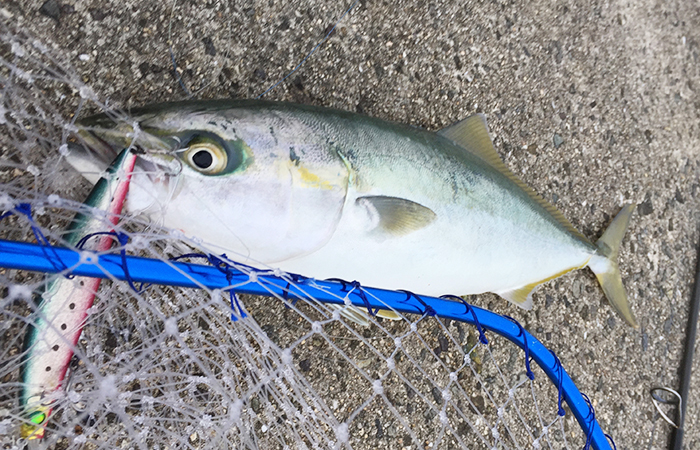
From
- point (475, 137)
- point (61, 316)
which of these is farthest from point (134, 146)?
point (475, 137)

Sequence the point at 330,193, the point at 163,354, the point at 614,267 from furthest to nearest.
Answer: the point at 614,267, the point at 163,354, the point at 330,193

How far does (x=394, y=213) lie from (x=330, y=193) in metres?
0.18

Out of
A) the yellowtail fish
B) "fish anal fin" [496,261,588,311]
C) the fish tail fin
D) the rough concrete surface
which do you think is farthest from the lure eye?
the fish tail fin

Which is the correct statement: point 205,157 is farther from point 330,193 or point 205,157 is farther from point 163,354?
point 163,354

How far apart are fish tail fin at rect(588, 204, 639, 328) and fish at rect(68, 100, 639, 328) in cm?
51

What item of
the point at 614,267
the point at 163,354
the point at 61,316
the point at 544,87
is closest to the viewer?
the point at 61,316

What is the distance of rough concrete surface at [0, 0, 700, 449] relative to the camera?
1437 mm

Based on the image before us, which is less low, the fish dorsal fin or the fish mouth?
the fish mouth

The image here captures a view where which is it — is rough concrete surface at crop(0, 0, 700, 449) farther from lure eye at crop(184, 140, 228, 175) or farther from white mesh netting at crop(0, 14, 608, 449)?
lure eye at crop(184, 140, 228, 175)

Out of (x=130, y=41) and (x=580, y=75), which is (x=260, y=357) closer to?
(x=130, y=41)

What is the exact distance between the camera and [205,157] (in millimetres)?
1035

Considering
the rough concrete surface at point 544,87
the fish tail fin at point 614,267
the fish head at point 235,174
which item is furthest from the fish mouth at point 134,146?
the fish tail fin at point 614,267

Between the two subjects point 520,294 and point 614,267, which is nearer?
point 520,294

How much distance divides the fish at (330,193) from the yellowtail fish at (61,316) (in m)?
0.05
